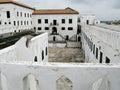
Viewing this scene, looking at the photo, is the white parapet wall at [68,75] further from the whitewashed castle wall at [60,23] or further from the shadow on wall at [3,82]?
the whitewashed castle wall at [60,23]

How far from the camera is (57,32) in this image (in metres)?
42.8

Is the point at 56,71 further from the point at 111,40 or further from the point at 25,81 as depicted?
the point at 111,40

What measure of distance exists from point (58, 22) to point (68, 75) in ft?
128

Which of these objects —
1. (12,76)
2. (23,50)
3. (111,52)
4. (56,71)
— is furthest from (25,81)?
(111,52)

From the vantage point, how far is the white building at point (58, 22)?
41844mm

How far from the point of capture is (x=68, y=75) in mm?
4512

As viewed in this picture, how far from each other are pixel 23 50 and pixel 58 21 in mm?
33417

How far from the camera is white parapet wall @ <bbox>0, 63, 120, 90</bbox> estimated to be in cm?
438

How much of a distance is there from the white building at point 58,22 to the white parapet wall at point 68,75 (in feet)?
121

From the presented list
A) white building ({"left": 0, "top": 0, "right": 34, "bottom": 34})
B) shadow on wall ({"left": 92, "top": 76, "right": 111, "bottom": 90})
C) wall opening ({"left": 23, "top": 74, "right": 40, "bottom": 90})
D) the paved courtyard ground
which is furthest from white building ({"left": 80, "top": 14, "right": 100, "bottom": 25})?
shadow on wall ({"left": 92, "top": 76, "right": 111, "bottom": 90})

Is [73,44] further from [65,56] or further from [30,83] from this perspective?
[30,83]

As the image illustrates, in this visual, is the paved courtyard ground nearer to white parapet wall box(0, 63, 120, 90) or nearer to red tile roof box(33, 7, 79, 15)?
red tile roof box(33, 7, 79, 15)

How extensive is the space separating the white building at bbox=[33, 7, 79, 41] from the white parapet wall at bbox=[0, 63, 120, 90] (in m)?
36.8

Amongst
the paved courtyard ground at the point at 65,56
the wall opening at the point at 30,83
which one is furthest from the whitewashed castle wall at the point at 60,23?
the wall opening at the point at 30,83
